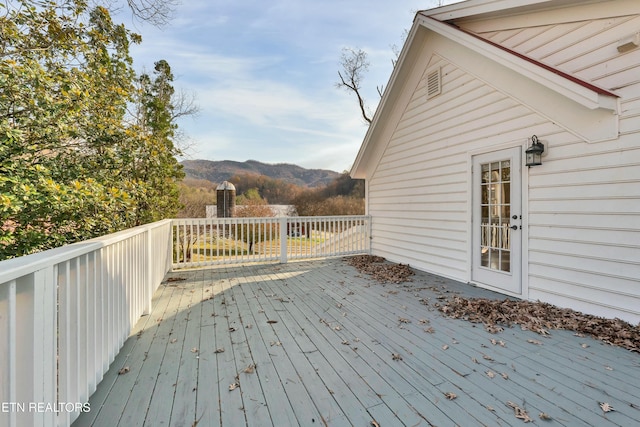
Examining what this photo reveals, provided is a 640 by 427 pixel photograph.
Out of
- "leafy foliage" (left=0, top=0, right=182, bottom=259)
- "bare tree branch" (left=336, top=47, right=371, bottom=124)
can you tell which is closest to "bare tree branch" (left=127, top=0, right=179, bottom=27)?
"leafy foliage" (left=0, top=0, right=182, bottom=259)

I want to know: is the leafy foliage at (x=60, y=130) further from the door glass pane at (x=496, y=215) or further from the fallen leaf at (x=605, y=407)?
the door glass pane at (x=496, y=215)

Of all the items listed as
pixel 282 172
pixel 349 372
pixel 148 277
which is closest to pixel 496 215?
pixel 349 372

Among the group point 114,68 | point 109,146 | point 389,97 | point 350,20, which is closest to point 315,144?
point 350,20

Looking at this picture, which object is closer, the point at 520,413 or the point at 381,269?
the point at 520,413

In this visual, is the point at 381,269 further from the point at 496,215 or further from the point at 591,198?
the point at 591,198

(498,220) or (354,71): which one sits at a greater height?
(354,71)

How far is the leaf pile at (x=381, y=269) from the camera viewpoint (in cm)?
501

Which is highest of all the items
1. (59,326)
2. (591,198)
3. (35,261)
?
(591,198)

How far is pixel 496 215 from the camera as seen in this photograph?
4227 mm

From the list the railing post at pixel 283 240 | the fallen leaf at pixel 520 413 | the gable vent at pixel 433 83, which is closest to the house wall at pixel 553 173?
the gable vent at pixel 433 83

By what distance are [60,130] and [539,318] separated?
616 centimetres

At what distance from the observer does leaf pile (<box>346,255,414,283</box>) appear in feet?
16.4

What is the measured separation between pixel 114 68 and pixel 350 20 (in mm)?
5878

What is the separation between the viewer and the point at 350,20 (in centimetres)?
783
